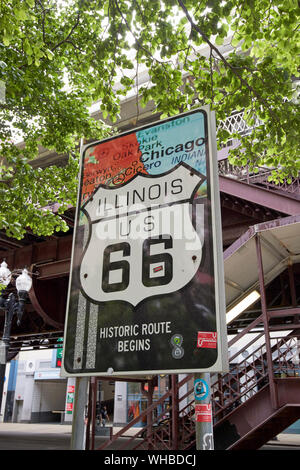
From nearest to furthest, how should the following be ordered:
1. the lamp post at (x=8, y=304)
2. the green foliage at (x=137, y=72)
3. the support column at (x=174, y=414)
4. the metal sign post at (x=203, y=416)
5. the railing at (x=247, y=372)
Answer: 1. the metal sign post at (x=203, y=416)
2. the green foliage at (x=137, y=72)
3. the railing at (x=247, y=372)
4. the support column at (x=174, y=414)
5. the lamp post at (x=8, y=304)

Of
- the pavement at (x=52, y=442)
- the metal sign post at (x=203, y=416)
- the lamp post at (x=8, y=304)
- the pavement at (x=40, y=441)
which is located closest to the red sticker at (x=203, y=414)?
the metal sign post at (x=203, y=416)

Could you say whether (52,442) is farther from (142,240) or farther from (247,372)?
(142,240)

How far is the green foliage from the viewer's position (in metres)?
5.59

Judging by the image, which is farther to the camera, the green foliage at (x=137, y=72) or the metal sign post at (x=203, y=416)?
the green foliage at (x=137, y=72)

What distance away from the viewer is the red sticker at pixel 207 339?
1592 millimetres

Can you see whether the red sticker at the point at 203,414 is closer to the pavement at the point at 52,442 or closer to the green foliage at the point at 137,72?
the green foliage at the point at 137,72

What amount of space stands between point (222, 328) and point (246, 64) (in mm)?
5553

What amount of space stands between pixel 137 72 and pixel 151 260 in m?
4.10

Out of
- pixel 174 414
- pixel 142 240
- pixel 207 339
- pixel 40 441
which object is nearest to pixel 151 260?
pixel 142 240

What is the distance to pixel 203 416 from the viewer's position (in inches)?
62.5

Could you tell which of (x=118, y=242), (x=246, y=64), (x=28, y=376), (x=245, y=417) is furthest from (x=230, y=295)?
(x=28, y=376)

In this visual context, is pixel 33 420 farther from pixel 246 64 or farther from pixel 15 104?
pixel 246 64

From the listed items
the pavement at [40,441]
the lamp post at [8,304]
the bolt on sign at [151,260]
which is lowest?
the pavement at [40,441]

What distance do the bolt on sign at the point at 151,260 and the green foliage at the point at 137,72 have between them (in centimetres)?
316
